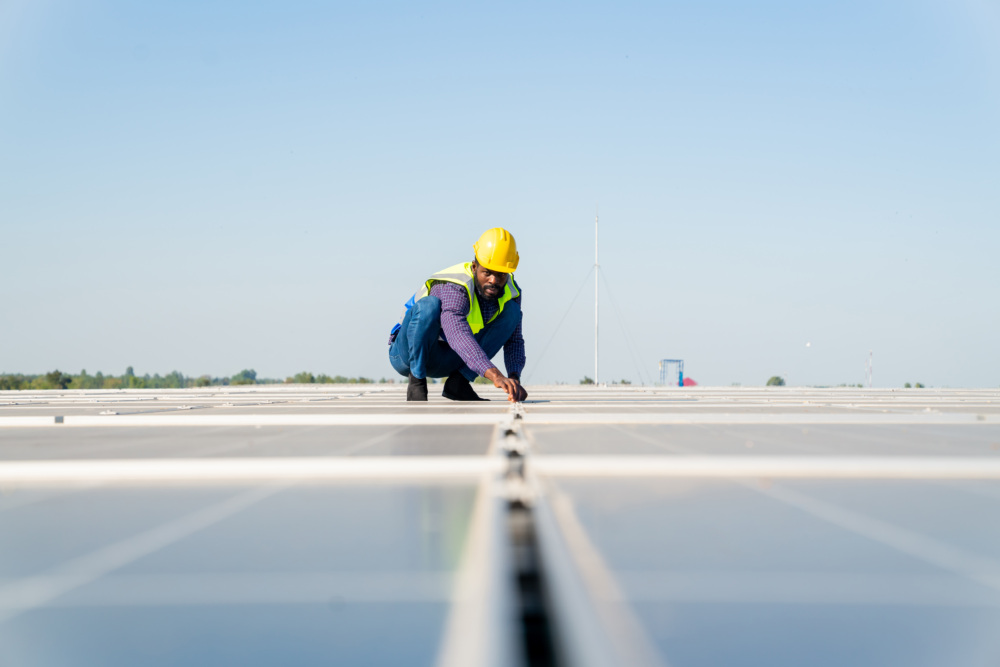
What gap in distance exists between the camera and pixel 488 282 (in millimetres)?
5547

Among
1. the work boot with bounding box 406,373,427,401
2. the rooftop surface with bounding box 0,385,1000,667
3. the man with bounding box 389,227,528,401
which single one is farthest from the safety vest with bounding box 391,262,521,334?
the rooftop surface with bounding box 0,385,1000,667

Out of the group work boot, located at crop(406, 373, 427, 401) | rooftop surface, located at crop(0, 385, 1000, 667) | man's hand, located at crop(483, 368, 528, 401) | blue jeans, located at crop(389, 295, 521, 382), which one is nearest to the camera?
rooftop surface, located at crop(0, 385, 1000, 667)

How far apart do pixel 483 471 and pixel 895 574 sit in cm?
88

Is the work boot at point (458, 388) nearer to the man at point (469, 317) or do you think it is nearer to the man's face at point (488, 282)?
the man at point (469, 317)

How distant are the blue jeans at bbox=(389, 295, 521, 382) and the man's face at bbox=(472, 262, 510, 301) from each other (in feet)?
0.78

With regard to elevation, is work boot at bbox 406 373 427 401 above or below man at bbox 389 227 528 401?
below

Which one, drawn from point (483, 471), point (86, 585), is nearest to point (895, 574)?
point (483, 471)

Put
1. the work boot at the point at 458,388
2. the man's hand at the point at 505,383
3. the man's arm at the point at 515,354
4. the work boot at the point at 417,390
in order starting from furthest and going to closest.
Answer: the work boot at the point at 458,388, the man's arm at the point at 515,354, the work boot at the point at 417,390, the man's hand at the point at 505,383

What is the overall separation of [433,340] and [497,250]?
3.19ft

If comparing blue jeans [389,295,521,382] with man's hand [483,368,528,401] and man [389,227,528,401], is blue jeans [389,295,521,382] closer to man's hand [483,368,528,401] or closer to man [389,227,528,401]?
man [389,227,528,401]

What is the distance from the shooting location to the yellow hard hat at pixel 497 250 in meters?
5.41

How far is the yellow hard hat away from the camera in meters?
5.41

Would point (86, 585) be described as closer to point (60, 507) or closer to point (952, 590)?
point (60, 507)

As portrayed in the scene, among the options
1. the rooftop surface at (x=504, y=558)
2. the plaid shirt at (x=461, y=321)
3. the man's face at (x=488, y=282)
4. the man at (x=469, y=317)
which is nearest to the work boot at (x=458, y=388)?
the man at (x=469, y=317)
